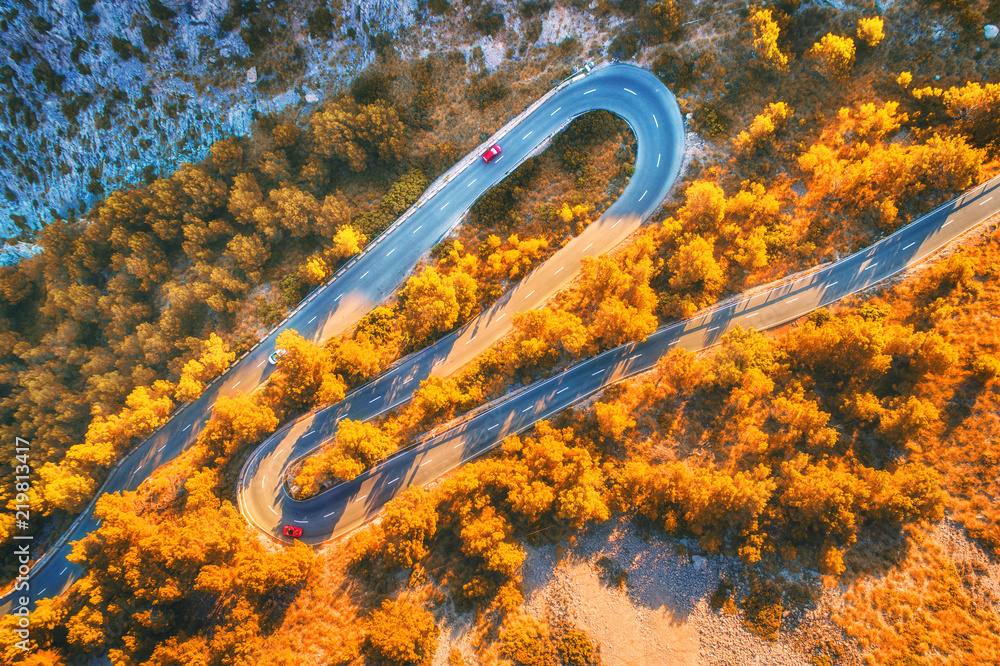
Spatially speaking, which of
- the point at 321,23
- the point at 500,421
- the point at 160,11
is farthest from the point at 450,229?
the point at 160,11

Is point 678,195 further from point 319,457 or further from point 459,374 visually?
point 319,457

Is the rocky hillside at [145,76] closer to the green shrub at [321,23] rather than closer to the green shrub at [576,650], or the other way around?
the green shrub at [321,23]

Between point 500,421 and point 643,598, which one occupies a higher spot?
point 500,421

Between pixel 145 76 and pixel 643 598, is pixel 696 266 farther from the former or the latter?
pixel 145 76

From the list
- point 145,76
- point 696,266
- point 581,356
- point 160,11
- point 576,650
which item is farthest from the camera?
point 145,76

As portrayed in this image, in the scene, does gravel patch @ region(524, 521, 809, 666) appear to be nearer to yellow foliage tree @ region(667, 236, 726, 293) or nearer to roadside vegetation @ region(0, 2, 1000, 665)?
roadside vegetation @ region(0, 2, 1000, 665)

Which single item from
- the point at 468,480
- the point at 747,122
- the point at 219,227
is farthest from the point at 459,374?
the point at 747,122
